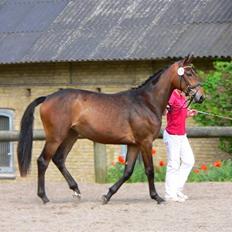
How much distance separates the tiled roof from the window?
1.83 metres

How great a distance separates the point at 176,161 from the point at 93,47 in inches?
428

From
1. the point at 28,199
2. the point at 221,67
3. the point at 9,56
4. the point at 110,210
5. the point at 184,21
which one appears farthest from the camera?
the point at 9,56

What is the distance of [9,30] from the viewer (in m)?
25.4

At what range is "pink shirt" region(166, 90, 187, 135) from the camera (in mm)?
12398

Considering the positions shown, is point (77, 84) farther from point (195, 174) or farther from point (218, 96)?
point (195, 174)

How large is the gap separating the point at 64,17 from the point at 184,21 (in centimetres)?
386

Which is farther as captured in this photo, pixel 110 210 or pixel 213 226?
pixel 110 210

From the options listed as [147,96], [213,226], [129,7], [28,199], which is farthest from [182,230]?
[129,7]

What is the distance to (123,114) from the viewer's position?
12.2m

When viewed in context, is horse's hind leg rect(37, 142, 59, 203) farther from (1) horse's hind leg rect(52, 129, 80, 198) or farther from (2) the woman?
(2) the woman

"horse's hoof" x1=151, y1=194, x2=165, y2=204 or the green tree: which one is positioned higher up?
the green tree

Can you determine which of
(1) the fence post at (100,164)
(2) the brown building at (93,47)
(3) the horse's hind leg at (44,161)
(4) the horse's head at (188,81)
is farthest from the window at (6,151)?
(4) the horse's head at (188,81)

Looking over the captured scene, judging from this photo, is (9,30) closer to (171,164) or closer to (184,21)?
(184,21)

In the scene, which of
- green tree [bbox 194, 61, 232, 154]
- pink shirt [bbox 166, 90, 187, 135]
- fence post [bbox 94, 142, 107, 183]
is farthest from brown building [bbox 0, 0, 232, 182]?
pink shirt [bbox 166, 90, 187, 135]
